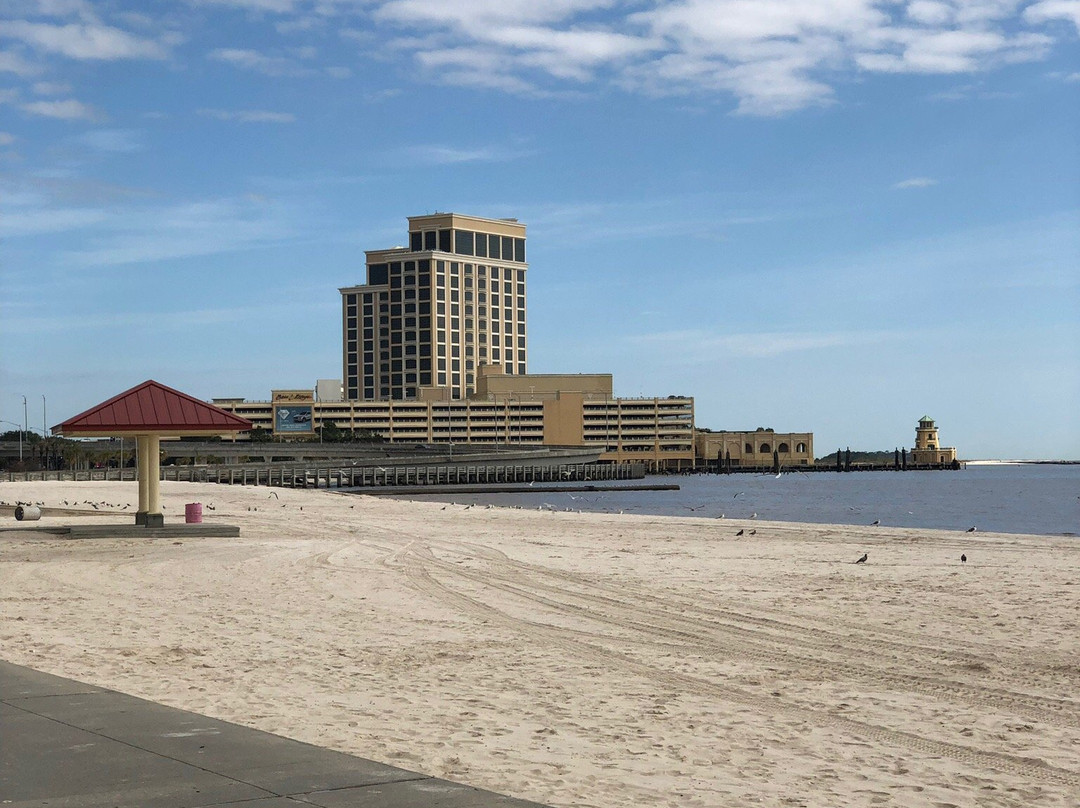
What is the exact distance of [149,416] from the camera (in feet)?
95.8

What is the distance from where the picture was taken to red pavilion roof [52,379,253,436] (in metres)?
29.0

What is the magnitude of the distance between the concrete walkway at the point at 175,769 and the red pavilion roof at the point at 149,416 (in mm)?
20974

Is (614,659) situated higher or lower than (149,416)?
lower

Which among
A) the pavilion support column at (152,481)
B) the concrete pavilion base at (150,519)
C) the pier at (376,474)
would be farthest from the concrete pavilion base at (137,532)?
the pier at (376,474)

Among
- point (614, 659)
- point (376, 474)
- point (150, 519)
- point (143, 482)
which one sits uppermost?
point (143, 482)

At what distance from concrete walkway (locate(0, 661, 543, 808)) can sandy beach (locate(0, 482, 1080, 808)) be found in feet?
2.15

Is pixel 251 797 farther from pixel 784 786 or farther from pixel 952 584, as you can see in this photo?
pixel 952 584

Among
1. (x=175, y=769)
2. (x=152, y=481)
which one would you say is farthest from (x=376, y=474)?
(x=175, y=769)

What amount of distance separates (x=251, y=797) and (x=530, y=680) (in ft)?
16.7

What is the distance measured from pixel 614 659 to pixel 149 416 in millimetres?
19567

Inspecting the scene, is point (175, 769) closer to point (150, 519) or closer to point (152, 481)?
point (150, 519)

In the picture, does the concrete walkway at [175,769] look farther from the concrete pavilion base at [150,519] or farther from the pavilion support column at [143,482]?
the pavilion support column at [143,482]

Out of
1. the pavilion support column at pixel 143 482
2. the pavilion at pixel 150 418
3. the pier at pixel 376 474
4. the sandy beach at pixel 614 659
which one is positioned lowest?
the pier at pixel 376 474

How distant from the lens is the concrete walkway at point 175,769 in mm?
6371
